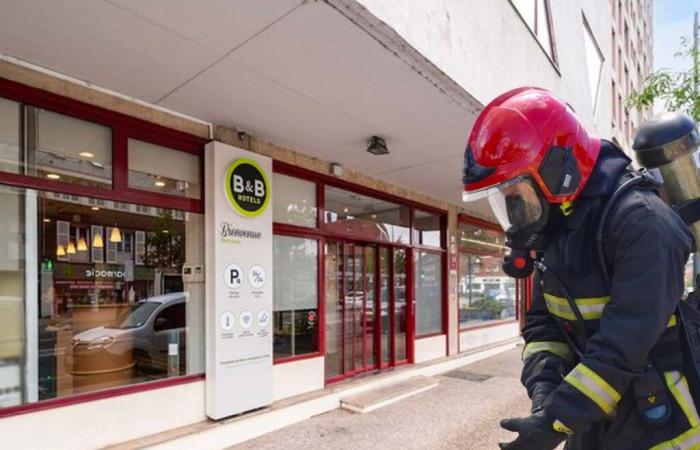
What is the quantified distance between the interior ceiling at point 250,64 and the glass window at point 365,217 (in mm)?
1366

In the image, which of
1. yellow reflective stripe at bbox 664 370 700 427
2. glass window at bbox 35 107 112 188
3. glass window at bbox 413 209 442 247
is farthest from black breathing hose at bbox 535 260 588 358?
glass window at bbox 413 209 442 247

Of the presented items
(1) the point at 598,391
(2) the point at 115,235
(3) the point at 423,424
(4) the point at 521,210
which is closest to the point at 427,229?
(3) the point at 423,424

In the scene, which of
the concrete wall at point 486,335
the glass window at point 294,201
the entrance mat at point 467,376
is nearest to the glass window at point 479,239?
the concrete wall at point 486,335

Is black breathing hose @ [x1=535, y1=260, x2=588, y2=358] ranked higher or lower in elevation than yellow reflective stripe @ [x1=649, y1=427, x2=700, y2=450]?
higher

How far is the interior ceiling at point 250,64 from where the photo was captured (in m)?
3.11

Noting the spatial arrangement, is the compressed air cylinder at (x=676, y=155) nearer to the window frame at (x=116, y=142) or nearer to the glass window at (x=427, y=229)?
the window frame at (x=116, y=142)

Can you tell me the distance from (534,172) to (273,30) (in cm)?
241

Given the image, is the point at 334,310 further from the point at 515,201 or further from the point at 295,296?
the point at 515,201

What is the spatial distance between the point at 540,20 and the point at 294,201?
5.40m

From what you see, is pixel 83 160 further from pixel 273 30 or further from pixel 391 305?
pixel 391 305

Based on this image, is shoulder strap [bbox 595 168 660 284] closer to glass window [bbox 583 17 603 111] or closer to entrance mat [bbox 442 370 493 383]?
entrance mat [bbox 442 370 493 383]

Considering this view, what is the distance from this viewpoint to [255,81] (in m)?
4.16

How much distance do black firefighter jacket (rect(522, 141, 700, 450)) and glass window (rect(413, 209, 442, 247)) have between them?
7.31 metres

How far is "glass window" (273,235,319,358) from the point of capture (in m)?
6.16
